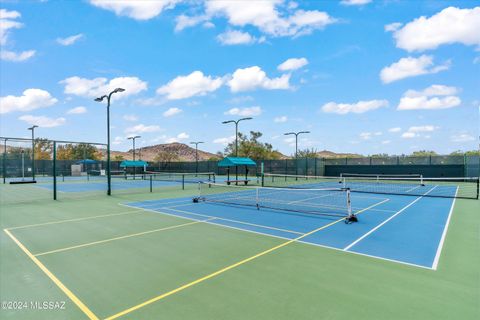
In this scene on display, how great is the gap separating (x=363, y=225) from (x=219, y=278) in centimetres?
672

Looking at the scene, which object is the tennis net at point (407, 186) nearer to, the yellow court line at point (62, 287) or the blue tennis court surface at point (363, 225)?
the blue tennis court surface at point (363, 225)

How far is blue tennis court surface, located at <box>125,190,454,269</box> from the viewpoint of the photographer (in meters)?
7.59

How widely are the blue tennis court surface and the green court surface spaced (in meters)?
0.45

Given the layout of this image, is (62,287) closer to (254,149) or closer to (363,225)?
(363,225)

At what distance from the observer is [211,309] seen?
4559mm

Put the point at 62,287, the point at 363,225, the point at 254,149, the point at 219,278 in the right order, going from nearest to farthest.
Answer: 1. the point at 62,287
2. the point at 219,278
3. the point at 363,225
4. the point at 254,149

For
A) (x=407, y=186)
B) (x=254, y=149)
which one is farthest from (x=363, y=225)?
(x=254, y=149)

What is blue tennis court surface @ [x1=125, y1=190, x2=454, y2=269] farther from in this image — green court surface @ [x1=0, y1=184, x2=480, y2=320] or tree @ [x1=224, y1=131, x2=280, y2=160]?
tree @ [x1=224, y1=131, x2=280, y2=160]

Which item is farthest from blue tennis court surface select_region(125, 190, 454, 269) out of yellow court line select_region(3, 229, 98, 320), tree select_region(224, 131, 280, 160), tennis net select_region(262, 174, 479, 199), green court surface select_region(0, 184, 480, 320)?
tree select_region(224, 131, 280, 160)

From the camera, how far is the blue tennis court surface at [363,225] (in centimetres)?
759

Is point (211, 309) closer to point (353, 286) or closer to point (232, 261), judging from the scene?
point (232, 261)

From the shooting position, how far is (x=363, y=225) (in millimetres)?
10461

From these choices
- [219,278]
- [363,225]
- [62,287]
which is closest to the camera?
[62,287]

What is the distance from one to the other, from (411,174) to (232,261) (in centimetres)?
3986
